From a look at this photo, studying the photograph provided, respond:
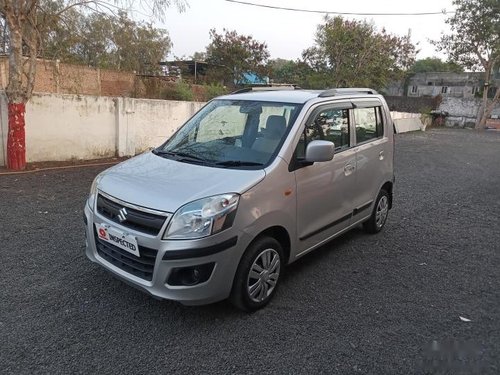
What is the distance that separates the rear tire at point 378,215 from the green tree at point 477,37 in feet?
84.6

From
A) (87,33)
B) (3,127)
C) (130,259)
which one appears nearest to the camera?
(130,259)

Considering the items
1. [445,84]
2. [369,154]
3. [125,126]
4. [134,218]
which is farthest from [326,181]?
[445,84]

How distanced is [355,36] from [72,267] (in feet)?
68.6

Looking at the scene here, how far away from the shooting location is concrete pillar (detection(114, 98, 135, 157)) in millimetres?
9578

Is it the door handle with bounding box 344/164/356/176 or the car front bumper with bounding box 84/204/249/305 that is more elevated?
the door handle with bounding box 344/164/356/176

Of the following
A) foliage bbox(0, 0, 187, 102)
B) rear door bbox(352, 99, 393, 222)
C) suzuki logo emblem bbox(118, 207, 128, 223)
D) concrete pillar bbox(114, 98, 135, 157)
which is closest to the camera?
suzuki logo emblem bbox(118, 207, 128, 223)

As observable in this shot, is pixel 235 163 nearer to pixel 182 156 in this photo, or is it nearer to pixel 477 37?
pixel 182 156

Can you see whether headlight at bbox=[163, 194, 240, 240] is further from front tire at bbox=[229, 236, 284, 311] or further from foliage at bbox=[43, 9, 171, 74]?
foliage at bbox=[43, 9, 171, 74]

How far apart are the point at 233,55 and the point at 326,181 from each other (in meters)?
30.3

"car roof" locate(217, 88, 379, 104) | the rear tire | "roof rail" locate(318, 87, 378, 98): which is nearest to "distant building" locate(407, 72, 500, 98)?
the rear tire

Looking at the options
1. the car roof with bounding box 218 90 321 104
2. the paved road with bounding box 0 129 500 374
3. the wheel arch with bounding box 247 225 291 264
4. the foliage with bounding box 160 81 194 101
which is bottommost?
the paved road with bounding box 0 129 500 374

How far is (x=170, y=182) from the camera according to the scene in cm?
296

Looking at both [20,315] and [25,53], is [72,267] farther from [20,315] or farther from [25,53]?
[25,53]

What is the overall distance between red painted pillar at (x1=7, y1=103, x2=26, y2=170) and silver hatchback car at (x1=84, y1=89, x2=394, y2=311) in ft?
16.5
